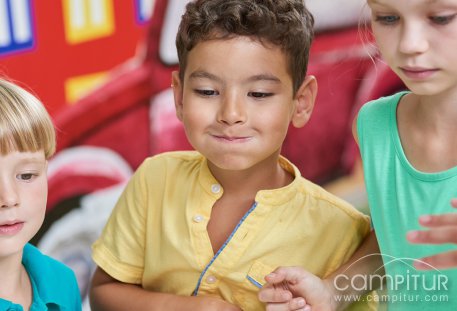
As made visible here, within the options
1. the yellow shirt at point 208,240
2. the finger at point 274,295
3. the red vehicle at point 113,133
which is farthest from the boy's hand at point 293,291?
the red vehicle at point 113,133

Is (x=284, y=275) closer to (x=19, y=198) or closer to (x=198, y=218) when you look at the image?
(x=198, y=218)

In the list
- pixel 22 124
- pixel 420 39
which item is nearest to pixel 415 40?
pixel 420 39

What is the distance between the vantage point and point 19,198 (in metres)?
1.13

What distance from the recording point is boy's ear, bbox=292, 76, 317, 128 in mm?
1303

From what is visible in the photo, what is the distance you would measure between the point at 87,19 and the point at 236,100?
1.26 meters

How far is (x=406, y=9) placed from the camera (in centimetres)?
102

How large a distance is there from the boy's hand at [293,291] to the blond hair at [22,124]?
1.42ft

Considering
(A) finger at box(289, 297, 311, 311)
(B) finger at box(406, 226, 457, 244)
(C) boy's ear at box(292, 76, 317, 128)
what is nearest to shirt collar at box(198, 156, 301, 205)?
(C) boy's ear at box(292, 76, 317, 128)

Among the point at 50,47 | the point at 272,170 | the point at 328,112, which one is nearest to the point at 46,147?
the point at 272,170

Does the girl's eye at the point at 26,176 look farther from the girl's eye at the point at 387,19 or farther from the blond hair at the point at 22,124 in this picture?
the girl's eye at the point at 387,19

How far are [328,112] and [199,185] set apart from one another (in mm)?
1418

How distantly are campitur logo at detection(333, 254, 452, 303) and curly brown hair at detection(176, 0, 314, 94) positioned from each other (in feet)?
1.11

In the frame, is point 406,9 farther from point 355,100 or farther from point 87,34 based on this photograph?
point 355,100

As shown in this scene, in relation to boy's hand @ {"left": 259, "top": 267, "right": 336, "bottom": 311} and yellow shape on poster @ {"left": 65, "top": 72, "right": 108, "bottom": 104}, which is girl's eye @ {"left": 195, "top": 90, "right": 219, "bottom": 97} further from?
yellow shape on poster @ {"left": 65, "top": 72, "right": 108, "bottom": 104}
